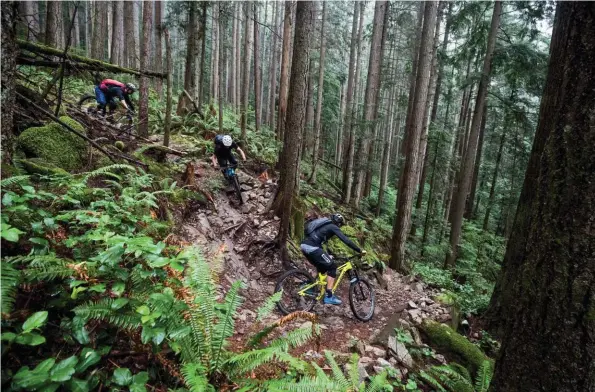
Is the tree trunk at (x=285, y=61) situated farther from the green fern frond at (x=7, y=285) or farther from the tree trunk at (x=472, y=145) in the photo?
the green fern frond at (x=7, y=285)

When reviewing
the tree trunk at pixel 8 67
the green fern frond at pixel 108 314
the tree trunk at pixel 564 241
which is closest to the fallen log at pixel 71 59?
the tree trunk at pixel 8 67

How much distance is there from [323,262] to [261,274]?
149 centimetres

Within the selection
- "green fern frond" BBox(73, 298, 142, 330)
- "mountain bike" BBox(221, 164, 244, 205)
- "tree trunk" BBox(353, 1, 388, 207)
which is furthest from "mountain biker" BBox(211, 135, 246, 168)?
"tree trunk" BBox(353, 1, 388, 207)

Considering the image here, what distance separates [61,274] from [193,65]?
13.5 metres

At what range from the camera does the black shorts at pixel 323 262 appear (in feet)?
20.0

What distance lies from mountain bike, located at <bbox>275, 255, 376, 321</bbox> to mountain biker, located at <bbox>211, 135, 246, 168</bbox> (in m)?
3.80

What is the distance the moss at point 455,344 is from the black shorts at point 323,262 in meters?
2.12

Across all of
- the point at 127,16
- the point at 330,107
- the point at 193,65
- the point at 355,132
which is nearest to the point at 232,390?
the point at 355,132

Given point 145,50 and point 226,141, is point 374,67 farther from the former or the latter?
point 145,50

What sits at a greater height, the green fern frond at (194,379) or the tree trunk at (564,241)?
the tree trunk at (564,241)

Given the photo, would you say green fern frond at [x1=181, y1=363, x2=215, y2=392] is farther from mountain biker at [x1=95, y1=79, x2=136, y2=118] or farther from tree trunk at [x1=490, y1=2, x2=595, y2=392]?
mountain biker at [x1=95, y1=79, x2=136, y2=118]

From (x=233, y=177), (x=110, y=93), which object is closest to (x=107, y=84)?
(x=110, y=93)

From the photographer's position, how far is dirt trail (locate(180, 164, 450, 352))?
589 cm

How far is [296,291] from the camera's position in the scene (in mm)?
6199
